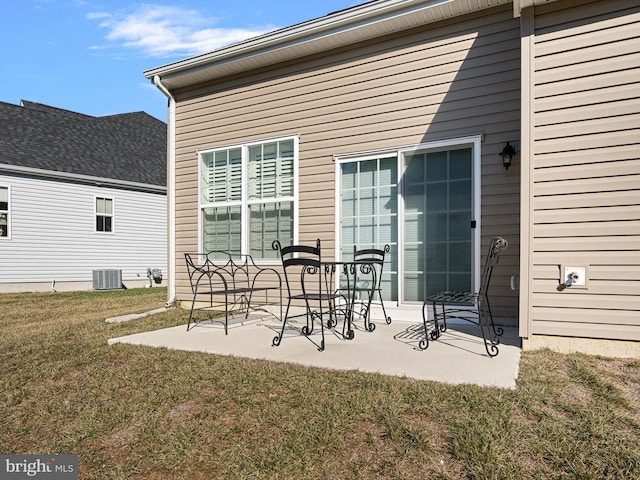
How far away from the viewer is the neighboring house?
10078mm

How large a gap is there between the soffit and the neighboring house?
646cm

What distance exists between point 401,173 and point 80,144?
1115cm

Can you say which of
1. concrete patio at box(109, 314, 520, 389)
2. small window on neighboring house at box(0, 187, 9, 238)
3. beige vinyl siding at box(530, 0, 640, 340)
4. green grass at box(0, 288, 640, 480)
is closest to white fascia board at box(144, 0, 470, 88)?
beige vinyl siding at box(530, 0, 640, 340)

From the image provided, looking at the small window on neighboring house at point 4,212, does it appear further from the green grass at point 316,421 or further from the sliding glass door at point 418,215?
the sliding glass door at point 418,215

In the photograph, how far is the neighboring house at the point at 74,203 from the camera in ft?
33.1

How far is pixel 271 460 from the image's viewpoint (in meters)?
1.79

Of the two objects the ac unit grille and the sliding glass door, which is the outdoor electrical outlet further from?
the ac unit grille

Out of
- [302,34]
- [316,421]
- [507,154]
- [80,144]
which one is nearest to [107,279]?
[80,144]

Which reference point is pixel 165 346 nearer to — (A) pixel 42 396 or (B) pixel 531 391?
(A) pixel 42 396

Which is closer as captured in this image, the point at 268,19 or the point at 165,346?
the point at 165,346

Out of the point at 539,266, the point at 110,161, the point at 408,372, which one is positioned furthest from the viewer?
the point at 110,161

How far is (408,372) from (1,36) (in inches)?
420

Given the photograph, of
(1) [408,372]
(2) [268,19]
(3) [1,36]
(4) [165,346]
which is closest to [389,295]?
(1) [408,372]

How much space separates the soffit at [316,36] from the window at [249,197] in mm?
1057
